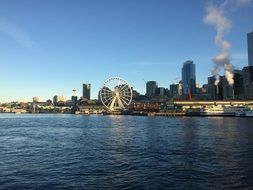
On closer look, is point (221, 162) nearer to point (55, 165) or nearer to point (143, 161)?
point (143, 161)

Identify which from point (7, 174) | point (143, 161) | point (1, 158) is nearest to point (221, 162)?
point (143, 161)

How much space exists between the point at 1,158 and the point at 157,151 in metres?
22.1

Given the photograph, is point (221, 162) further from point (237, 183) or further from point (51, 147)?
point (51, 147)

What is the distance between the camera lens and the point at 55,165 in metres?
42.2

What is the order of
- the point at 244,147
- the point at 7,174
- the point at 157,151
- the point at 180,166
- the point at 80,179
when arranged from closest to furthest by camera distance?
1. the point at 80,179
2. the point at 7,174
3. the point at 180,166
4. the point at 157,151
5. the point at 244,147

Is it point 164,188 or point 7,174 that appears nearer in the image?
point 164,188

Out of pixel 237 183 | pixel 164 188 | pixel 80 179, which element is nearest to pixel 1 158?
pixel 80 179

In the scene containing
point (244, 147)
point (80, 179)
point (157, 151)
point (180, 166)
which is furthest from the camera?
point (244, 147)

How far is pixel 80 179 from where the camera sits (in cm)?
3488

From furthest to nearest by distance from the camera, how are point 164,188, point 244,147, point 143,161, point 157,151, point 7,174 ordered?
point 244,147 → point 157,151 → point 143,161 → point 7,174 → point 164,188

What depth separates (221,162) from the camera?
43.5 meters

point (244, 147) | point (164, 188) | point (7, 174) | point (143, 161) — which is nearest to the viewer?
point (164, 188)

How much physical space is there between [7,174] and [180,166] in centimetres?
1884

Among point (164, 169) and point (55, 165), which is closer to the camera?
point (164, 169)
